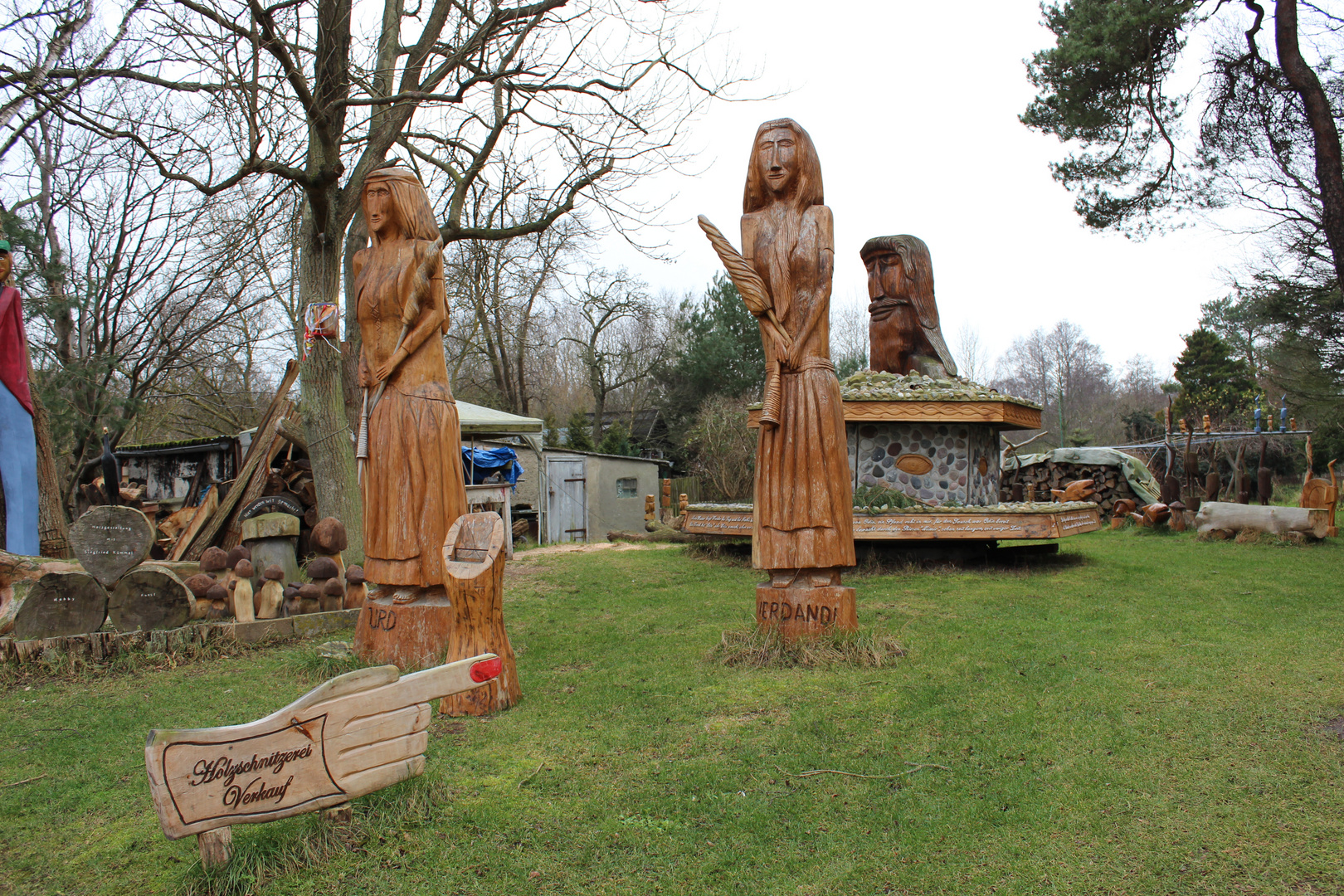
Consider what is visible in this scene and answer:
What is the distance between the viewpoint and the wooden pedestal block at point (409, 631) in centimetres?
577

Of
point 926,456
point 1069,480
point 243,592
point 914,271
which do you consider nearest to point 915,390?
point 926,456

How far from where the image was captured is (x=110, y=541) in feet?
20.2

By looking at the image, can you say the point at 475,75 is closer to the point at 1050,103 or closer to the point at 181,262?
the point at 181,262

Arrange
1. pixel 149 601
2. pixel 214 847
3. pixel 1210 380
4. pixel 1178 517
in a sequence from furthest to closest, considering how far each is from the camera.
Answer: pixel 1210 380
pixel 1178 517
pixel 149 601
pixel 214 847

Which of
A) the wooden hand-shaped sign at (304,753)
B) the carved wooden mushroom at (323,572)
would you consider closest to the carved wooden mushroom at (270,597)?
the carved wooden mushroom at (323,572)

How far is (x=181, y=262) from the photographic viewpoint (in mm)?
12609

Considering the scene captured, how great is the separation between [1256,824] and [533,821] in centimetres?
274

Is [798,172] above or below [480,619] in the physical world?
above

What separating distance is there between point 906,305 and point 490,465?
8.73 meters

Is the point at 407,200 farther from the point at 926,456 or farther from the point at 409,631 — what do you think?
the point at 926,456

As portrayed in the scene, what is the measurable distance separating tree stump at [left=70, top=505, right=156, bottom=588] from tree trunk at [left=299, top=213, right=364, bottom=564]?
340cm

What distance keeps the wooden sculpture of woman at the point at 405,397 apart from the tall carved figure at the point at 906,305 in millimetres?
7186

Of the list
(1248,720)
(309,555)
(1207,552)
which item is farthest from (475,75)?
(1207,552)

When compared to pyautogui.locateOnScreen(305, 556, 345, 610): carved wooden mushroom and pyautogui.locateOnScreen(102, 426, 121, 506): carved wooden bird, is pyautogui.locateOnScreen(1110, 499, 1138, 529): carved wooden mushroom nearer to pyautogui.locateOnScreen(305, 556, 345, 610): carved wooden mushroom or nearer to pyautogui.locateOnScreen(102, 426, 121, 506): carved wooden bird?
pyautogui.locateOnScreen(305, 556, 345, 610): carved wooden mushroom
